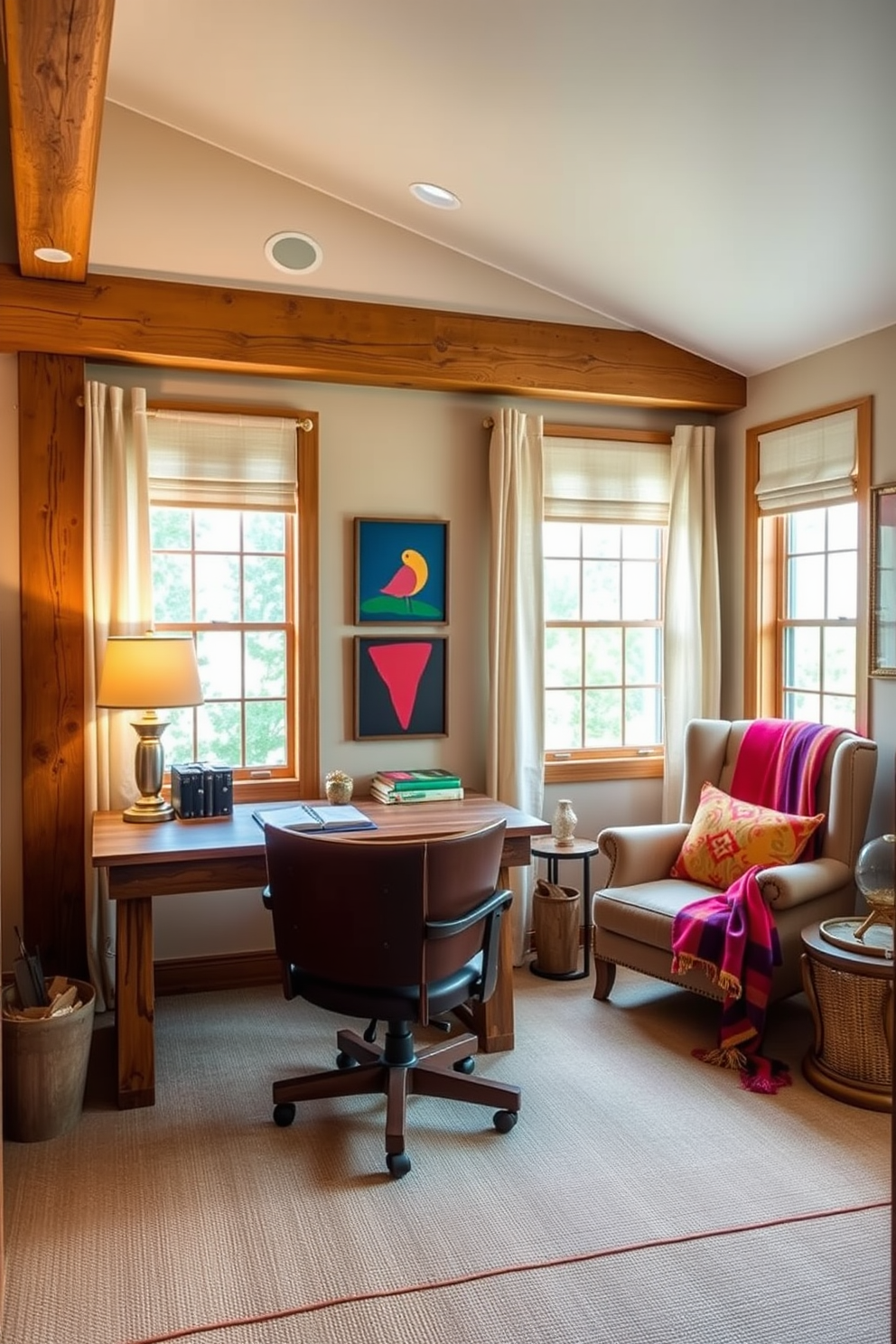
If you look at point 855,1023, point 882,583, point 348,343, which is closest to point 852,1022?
point 855,1023

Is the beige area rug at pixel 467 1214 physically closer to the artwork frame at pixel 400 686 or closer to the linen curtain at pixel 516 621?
the linen curtain at pixel 516 621

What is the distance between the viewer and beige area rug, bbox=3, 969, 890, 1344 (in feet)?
6.93

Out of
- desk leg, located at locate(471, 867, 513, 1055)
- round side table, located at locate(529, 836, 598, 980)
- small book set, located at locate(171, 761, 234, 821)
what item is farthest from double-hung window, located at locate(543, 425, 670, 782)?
small book set, located at locate(171, 761, 234, 821)

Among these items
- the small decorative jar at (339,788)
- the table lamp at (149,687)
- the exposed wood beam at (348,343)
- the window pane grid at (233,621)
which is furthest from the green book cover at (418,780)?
the exposed wood beam at (348,343)

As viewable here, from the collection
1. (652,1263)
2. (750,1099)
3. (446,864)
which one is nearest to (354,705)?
(446,864)

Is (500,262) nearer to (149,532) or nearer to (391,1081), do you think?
(149,532)

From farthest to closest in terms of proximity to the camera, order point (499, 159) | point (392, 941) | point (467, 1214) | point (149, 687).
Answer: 1. point (149, 687)
2. point (499, 159)
3. point (392, 941)
4. point (467, 1214)

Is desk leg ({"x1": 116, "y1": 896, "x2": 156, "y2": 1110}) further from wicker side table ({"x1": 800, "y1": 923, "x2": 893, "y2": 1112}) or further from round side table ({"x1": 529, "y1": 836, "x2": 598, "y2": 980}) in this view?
wicker side table ({"x1": 800, "y1": 923, "x2": 893, "y2": 1112})

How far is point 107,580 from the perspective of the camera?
3742 mm

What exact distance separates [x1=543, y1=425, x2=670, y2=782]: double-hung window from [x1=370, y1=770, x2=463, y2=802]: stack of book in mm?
633

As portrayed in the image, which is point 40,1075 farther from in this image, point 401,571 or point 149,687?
point 401,571

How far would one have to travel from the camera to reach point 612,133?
9.98 feet

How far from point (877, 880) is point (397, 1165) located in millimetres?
1691

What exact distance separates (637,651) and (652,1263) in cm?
289
